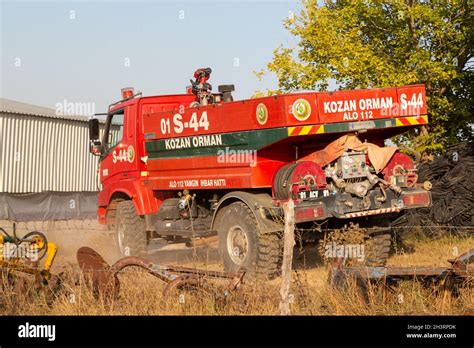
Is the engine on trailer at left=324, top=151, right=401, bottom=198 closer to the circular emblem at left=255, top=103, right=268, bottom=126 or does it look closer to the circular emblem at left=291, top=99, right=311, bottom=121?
the circular emblem at left=291, top=99, right=311, bottom=121

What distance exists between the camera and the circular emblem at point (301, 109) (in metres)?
8.79

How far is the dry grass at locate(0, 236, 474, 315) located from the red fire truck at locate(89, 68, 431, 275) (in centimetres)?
177

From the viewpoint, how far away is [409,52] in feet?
56.3

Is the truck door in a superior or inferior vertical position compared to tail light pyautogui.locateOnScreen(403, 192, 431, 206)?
superior

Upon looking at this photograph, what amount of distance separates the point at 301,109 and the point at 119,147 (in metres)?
4.67

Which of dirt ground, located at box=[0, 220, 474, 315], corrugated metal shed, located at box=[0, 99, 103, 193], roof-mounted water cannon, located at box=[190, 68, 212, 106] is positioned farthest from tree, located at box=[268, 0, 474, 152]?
corrugated metal shed, located at box=[0, 99, 103, 193]

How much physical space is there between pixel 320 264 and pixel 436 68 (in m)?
7.42

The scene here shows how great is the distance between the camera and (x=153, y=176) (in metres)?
11.5

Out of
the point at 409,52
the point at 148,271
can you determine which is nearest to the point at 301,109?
the point at 148,271

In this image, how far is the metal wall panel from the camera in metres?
26.2

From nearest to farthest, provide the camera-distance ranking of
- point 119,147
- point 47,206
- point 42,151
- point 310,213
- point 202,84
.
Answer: point 310,213, point 202,84, point 119,147, point 47,206, point 42,151

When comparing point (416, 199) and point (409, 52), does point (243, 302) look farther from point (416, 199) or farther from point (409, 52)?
point (409, 52)
